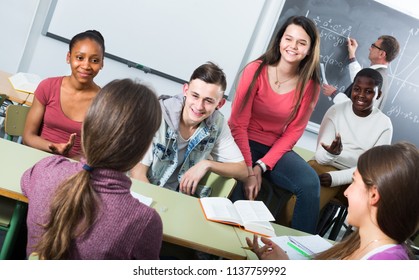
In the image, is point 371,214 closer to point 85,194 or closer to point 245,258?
point 245,258

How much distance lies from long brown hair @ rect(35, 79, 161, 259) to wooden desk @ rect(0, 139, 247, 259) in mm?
413

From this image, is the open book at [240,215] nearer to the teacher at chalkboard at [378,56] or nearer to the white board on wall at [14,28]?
the teacher at chalkboard at [378,56]

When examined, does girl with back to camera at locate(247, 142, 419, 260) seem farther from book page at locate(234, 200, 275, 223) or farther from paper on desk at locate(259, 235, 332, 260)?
book page at locate(234, 200, 275, 223)

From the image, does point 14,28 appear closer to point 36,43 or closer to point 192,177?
point 36,43

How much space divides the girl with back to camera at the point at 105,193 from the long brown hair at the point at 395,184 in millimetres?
704

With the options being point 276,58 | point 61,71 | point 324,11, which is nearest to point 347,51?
point 324,11

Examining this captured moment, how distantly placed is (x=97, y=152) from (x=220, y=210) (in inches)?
31.9

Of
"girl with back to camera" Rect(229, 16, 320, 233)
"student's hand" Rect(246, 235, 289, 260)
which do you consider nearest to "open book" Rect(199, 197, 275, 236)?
"student's hand" Rect(246, 235, 289, 260)

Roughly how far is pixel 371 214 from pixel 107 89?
93cm

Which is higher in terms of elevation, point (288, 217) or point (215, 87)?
point (215, 87)

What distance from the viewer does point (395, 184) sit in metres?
1.29

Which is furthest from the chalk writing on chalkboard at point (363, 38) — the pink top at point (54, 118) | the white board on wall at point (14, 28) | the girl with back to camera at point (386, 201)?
the girl with back to camera at point (386, 201)

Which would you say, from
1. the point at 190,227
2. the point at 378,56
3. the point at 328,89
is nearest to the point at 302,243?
the point at 190,227
